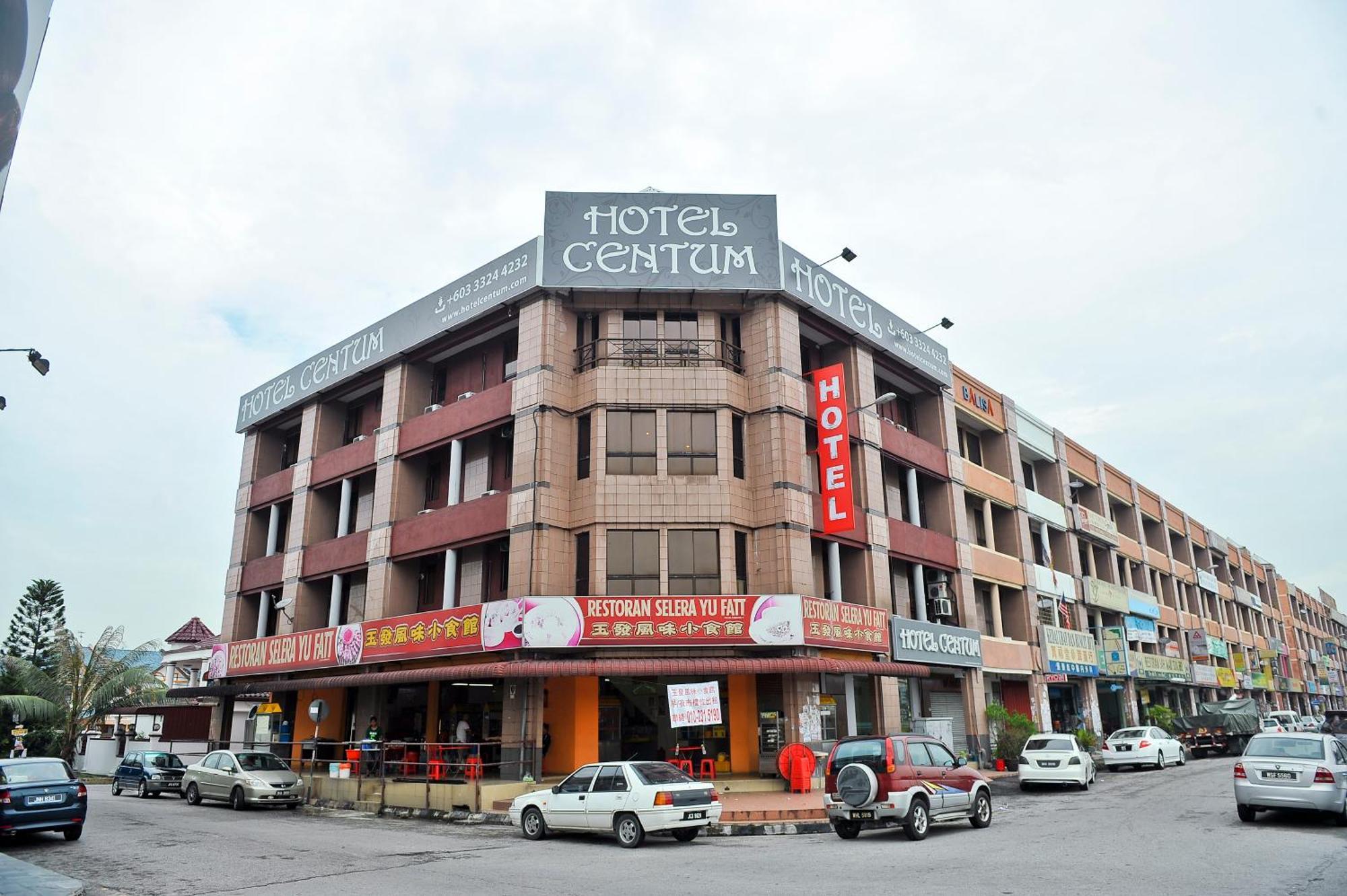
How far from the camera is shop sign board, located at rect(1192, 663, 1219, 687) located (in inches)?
2099

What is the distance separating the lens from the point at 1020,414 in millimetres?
41656

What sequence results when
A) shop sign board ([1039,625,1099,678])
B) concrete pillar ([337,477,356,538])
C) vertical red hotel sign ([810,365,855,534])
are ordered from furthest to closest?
shop sign board ([1039,625,1099,678]), concrete pillar ([337,477,356,538]), vertical red hotel sign ([810,365,855,534])

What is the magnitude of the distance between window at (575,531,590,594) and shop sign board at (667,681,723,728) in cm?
481

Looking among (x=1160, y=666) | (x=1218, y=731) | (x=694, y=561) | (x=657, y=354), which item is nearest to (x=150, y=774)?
(x=694, y=561)

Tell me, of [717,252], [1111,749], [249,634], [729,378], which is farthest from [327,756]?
[1111,749]

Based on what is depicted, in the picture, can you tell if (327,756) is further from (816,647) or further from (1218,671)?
(1218,671)

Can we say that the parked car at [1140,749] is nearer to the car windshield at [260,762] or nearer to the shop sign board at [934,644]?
the shop sign board at [934,644]

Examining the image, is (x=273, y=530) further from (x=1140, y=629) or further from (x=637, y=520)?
(x=1140, y=629)

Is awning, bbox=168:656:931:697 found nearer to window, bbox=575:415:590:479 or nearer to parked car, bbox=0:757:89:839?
window, bbox=575:415:590:479

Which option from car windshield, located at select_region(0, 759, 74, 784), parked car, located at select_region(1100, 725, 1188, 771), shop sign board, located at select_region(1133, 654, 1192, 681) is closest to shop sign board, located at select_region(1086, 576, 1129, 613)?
shop sign board, located at select_region(1133, 654, 1192, 681)

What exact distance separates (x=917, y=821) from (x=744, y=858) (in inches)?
139

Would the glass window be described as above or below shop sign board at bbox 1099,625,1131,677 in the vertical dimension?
below

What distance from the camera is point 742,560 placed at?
25969 mm

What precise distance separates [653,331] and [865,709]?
43.8 feet
